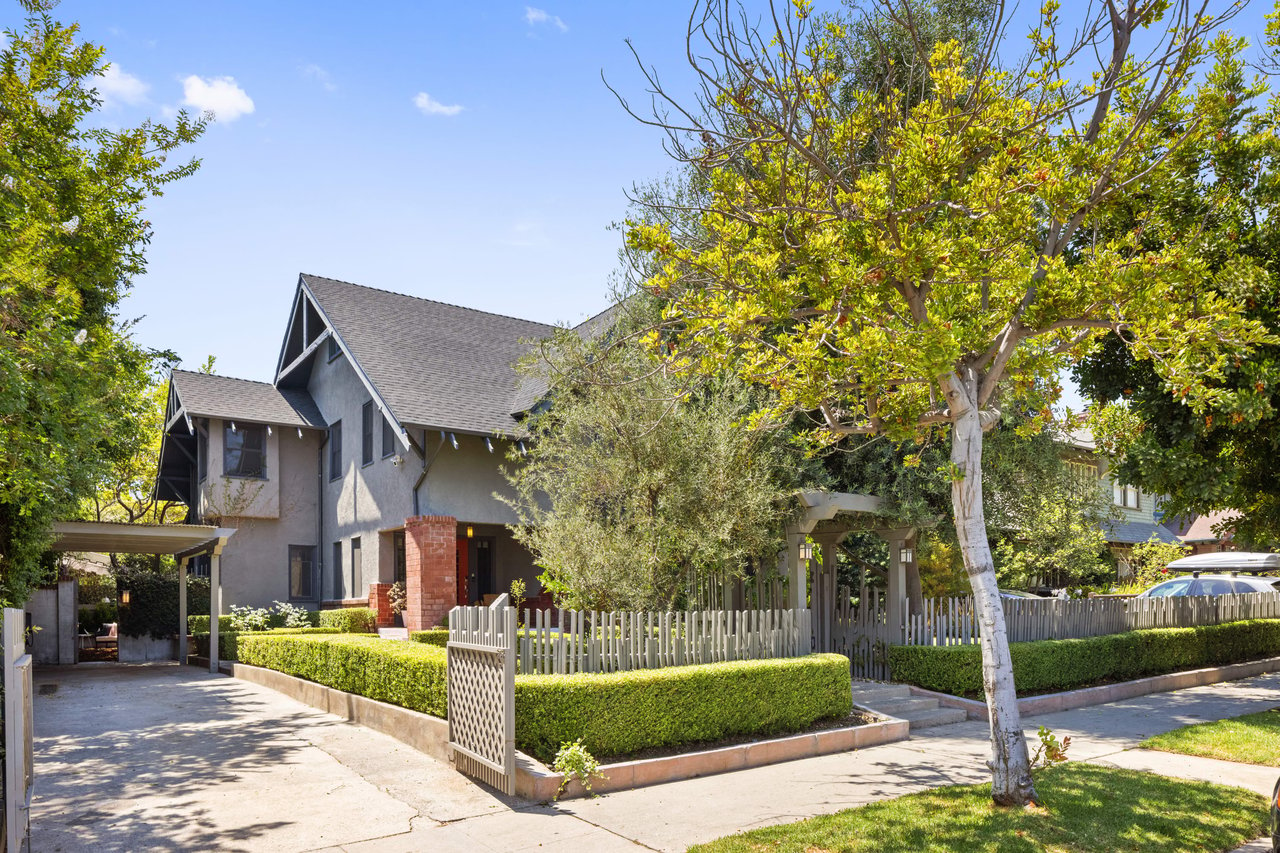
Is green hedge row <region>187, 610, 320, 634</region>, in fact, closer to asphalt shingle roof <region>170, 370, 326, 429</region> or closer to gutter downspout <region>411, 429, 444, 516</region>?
asphalt shingle roof <region>170, 370, 326, 429</region>

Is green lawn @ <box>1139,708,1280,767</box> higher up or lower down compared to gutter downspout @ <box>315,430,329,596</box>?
lower down

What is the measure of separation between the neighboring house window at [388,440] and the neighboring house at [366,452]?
50mm

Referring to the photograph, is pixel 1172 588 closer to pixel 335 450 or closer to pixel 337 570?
pixel 337 570

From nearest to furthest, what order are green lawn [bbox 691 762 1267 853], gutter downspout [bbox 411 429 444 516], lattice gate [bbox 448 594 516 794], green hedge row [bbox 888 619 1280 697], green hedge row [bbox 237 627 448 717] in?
green lawn [bbox 691 762 1267 853] < lattice gate [bbox 448 594 516 794] < green hedge row [bbox 237 627 448 717] < green hedge row [bbox 888 619 1280 697] < gutter downspout [bbox 411 429 444 516]

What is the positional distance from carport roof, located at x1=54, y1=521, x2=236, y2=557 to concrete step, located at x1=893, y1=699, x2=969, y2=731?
44.6 feet

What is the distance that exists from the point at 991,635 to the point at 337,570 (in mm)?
18934

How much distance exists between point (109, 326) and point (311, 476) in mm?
10074

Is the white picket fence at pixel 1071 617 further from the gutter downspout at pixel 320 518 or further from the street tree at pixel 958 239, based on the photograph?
the gutter downspout at pixel 320 518

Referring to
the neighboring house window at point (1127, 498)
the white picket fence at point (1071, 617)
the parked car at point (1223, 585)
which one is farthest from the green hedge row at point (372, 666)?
the neighboring house window at point (1127, 498)

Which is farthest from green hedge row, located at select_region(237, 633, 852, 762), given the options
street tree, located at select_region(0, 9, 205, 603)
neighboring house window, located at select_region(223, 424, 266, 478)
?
neighboring house window, located at select_region(223, 424, 266, 478)

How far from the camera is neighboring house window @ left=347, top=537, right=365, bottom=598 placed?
21688mm

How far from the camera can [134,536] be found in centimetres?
1809

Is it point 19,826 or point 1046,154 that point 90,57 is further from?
point 1046,154

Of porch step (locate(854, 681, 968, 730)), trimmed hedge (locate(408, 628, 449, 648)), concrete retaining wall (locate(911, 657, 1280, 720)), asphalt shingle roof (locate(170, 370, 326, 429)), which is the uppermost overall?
asphalt shingle roof (locate(170, 370, 326, 429))
